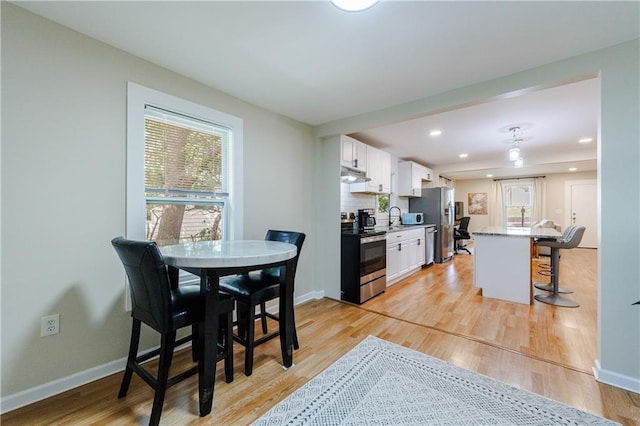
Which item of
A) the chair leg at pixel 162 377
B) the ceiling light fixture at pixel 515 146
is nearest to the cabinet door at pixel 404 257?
the ceiling light fixture at pixel 515 146

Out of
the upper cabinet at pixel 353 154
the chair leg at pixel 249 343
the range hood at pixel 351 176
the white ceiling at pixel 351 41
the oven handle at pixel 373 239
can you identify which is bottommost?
the chair leg at pixel 249 343

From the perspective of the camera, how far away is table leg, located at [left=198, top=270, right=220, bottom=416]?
60.1 inches

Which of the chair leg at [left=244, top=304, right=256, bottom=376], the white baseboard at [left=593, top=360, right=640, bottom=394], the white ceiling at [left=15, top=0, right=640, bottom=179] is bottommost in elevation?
the white baseboard at [left=593, top=360, right=640, bottom=394]

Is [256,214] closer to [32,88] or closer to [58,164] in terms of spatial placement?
[58,164]

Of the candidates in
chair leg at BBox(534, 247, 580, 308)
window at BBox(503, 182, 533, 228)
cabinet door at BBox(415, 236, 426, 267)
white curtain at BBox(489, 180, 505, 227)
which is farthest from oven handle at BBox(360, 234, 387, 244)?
window at BBox(503, 182, 533, 228)

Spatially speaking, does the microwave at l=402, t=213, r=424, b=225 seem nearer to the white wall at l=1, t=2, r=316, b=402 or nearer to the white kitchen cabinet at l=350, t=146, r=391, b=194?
the white kitchen cabinet at l=350, t=146, r=391, b=194

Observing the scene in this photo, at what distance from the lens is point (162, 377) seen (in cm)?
141

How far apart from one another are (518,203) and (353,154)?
782 centimetres

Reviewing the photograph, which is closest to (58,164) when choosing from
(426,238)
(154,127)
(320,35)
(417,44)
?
(154,127)

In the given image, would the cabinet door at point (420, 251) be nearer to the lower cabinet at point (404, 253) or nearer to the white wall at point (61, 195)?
the lower cabinet at point (404, 253)

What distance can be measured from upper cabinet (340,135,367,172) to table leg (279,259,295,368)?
205cm

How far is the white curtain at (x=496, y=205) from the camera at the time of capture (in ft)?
29.6

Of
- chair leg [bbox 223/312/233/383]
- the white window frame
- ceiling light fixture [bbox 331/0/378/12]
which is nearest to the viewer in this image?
ceiling light fixture [bbox 331/0/378/12]

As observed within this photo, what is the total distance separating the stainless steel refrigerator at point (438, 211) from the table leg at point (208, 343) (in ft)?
18.1
